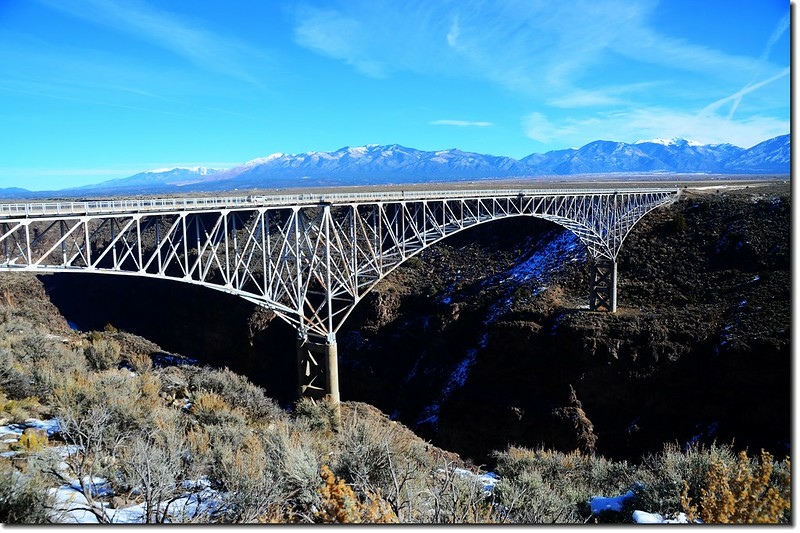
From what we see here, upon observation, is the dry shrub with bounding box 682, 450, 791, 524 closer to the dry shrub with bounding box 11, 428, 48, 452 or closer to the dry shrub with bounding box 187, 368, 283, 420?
the dry shrub with bounding box 11, 428, 48, 452

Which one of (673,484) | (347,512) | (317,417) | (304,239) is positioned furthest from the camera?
(304,239)

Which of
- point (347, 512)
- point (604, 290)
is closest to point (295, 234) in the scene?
point (347, 512)

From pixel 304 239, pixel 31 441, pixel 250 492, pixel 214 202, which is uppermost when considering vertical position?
pixel 214 202

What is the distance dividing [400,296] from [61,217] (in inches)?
1050

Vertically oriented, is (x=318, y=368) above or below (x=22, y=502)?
below

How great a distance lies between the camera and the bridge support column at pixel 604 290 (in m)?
30.6

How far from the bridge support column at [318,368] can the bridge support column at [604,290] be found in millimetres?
16973

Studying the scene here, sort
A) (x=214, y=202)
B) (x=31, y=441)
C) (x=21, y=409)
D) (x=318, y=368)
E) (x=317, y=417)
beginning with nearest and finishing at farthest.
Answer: (x=31, y=441), (x=21, y=409), (x=317, y=417), (x=214, y=202), (x=318, y=368)

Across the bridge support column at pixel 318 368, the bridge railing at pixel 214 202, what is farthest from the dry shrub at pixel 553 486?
the bridge railing at pixel 214 202

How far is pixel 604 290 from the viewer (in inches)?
1234

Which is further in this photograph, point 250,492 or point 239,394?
point 239,394

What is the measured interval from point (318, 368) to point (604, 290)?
18763 mm

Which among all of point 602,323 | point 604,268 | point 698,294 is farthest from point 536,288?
point 698,294

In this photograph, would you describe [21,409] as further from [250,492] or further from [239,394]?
[250,492]
